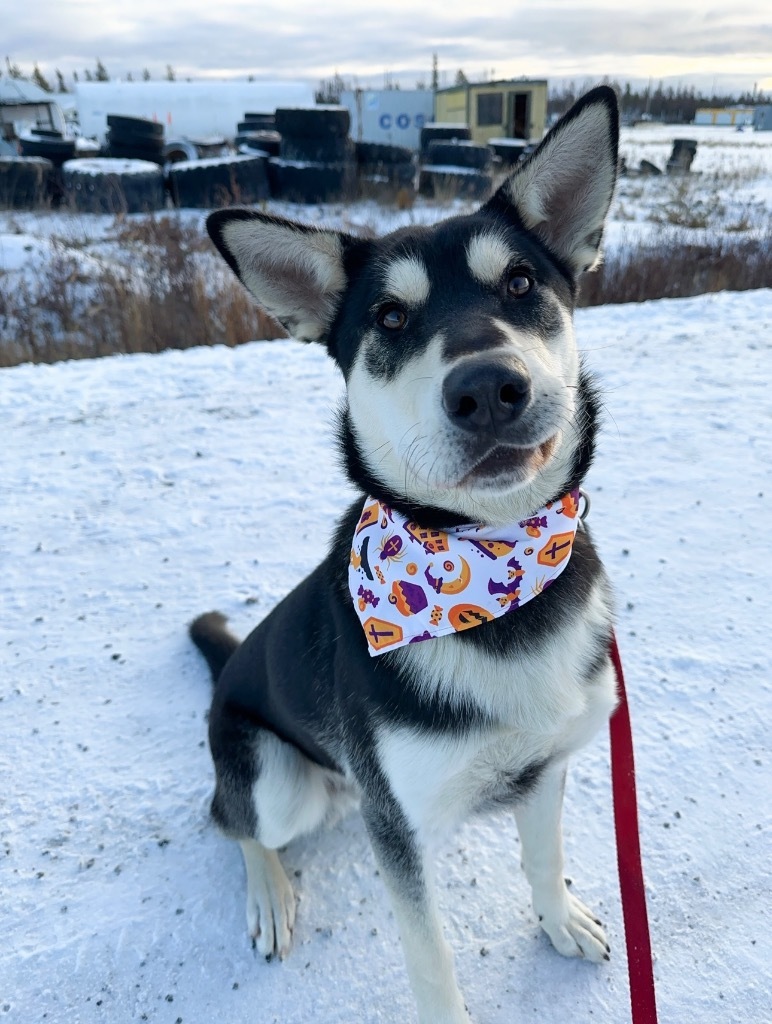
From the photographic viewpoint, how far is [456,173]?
1631 centimetres

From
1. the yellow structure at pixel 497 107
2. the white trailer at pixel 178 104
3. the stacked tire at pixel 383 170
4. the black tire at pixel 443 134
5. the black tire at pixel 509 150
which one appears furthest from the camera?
the yellow structure at pixel 497 107

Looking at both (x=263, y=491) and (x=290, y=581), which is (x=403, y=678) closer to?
(x=290, y=581)

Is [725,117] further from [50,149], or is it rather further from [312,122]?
[50,149]

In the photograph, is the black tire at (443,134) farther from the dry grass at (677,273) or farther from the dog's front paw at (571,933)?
the dog's front paw at (571,933)

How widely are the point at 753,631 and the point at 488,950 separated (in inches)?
72.0

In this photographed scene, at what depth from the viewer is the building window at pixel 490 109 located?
26.9m

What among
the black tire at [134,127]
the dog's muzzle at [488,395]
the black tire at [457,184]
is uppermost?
the black tire at [134,127]

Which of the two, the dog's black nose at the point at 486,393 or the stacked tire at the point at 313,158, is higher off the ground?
the stacked tire at the point at 313,158

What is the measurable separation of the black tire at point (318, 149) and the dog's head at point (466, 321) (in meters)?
16.1

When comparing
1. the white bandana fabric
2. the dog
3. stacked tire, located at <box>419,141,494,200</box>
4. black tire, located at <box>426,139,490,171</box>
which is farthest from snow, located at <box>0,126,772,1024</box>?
black tire, located at <box>426,139,490,171</box>

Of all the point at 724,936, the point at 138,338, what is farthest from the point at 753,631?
the point at 138,338

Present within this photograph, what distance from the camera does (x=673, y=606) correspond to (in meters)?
Answer: 3.17

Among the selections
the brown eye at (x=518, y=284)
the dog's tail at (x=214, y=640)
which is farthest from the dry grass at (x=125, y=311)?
the brown eye at (x=518, y=284)

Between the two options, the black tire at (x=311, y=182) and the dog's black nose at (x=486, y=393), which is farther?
the black tire at (x=311, y=182)
